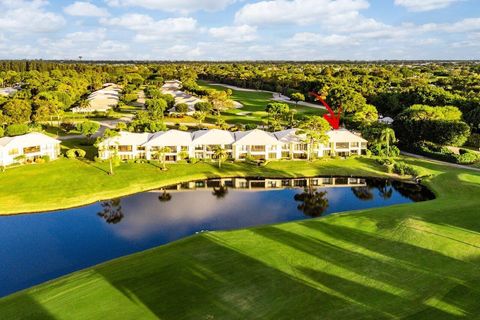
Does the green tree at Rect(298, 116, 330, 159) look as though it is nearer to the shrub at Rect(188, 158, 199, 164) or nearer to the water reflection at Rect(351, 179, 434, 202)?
the water reflection at Rect(351, 179, 434, 202)

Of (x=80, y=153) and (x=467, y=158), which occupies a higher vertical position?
(x=80, y=153)

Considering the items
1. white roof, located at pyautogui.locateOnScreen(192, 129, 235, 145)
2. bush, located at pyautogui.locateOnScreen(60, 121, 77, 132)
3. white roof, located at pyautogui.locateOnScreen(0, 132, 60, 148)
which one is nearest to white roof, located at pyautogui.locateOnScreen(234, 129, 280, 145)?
white roof, located at pyautogui.locateOnScreen(192, 129, 235, 145)

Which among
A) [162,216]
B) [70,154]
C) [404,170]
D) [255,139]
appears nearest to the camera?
[162,216]

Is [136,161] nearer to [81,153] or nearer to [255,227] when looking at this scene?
[81,153]

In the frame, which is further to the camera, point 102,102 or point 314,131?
point 102,102

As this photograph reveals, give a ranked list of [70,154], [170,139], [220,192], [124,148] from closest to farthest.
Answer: [220,192] < [70,154] < [124,148] < [170,139]

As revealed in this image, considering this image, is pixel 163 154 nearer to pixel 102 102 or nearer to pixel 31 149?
pixel 31 149

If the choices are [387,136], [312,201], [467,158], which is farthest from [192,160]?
[467,158]

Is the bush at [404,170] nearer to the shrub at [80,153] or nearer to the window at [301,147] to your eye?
the window at [301,147]

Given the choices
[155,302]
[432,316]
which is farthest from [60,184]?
[432,316]
